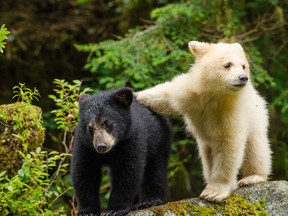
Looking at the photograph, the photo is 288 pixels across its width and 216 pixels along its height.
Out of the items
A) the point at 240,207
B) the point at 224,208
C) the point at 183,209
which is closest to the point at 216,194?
the point at 224,208

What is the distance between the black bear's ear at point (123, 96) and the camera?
6.38m

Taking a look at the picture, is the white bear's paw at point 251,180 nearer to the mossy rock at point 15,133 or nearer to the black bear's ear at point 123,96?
the black bear's ear at point 123,96

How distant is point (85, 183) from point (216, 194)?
51.7 inches

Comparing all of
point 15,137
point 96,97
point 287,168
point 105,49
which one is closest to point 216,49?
point 96,97

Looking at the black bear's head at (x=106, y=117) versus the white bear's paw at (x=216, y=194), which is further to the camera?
the white bear's paw at (x=216, y=194)

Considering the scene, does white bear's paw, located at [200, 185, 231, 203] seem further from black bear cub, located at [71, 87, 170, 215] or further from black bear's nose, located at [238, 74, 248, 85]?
black bear's nose, located at [238, 74, 248, 85]

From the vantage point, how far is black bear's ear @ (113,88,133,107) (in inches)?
251

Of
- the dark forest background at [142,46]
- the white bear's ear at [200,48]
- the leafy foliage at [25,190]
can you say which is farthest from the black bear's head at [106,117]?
the dark forest background at [142,46]

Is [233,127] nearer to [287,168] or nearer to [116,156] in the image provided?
[116,156]

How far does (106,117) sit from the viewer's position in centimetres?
627

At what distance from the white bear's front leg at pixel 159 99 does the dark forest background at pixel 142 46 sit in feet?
6.09

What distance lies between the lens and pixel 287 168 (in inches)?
472

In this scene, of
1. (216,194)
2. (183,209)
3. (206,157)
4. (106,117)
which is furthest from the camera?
(206,157)

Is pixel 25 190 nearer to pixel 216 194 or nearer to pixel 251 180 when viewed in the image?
pixel 216 194
